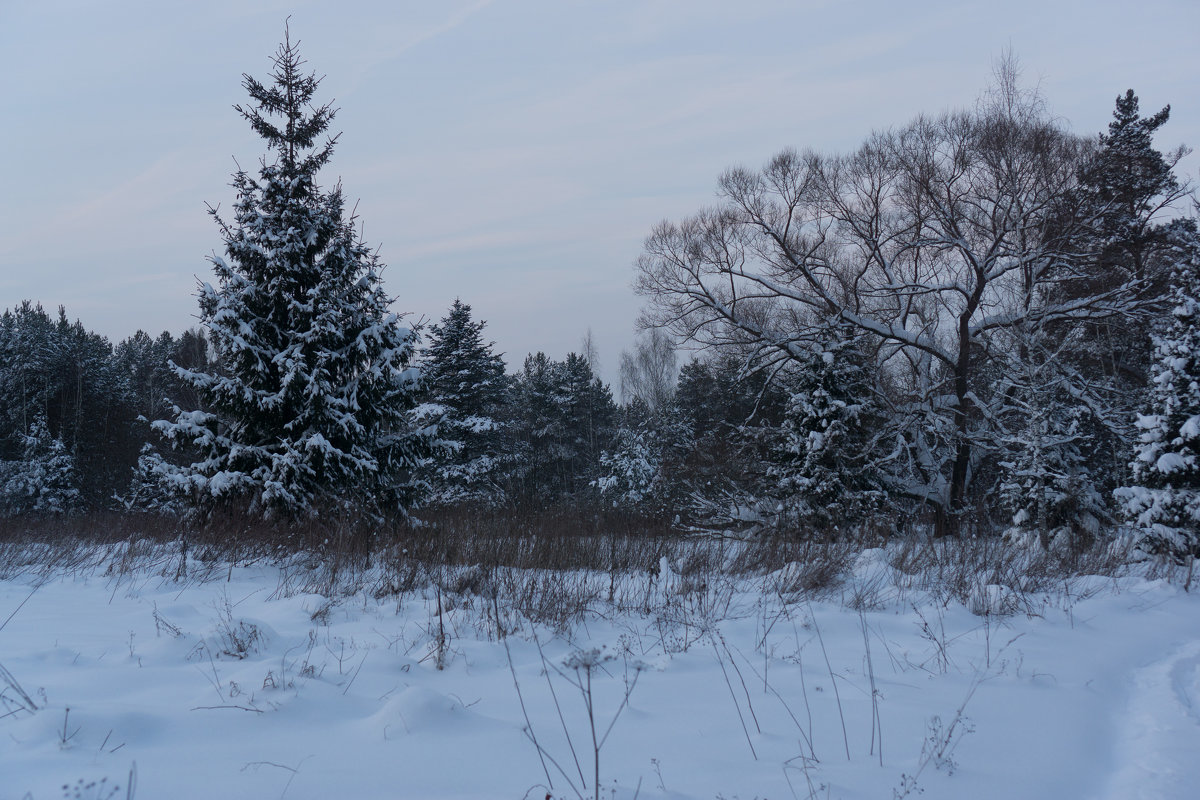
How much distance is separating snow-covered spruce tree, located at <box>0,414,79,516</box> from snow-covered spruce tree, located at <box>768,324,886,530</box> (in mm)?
30657

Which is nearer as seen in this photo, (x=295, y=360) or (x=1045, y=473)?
(x=295, y=360)

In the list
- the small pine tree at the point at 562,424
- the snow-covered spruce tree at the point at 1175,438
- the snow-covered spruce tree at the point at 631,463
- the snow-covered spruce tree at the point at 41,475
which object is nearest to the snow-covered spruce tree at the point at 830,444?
the snow-covered spruce tree at the point at 1175,438

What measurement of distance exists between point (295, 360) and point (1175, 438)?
14.2 meters

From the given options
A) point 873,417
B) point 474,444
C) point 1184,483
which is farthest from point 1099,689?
point 474,444

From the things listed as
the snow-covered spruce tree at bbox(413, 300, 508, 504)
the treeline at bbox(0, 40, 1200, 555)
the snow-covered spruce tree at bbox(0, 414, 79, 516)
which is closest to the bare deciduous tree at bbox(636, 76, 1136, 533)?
the treeline at bbox(0, 40, 1200, 555)

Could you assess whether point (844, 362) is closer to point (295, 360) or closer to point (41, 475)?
point (295, 360)

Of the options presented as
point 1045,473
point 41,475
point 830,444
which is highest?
point 830,444

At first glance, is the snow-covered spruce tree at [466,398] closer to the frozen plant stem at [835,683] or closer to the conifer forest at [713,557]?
the conifer forest at [713,557]

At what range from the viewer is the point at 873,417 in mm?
18688

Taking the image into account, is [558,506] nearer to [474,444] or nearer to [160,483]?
[160,483]

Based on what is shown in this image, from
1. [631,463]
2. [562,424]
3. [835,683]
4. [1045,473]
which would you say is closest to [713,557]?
[835,683]

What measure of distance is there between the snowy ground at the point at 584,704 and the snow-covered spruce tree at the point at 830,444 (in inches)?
445

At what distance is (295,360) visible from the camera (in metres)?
11.2

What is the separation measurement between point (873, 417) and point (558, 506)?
496 inches
